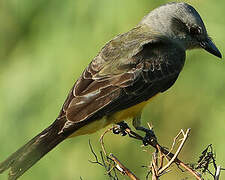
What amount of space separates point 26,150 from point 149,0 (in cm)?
256

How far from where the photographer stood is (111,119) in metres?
4.73

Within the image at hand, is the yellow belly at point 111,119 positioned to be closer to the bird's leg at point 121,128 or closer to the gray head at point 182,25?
the bird's leg at point 121,128

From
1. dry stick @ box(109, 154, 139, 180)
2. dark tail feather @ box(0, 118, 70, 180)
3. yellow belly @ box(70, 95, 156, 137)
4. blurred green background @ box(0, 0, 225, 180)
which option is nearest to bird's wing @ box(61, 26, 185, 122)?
yellow belly @ box(70, 95, 156, 137)

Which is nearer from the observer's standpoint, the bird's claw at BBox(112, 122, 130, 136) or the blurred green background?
the bird's claw at BBox(112, 122, 130, 136)

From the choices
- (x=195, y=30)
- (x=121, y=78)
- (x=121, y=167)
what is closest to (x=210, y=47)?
(x=195, y=30)

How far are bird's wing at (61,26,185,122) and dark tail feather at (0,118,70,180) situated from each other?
16 cm

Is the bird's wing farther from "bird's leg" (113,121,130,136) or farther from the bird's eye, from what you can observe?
the bird's eye

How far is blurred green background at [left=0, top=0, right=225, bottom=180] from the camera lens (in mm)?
5883

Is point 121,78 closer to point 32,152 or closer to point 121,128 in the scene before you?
point 121,128

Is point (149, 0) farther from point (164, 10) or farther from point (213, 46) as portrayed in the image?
point (213, 46)

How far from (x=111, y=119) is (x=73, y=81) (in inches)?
53.7

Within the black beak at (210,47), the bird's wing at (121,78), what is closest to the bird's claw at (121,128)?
the bird's wing at (121,78)

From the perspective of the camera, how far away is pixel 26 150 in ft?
13.7

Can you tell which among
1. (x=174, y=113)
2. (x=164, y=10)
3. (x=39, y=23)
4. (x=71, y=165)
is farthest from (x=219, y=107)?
(x=39, y=23)
